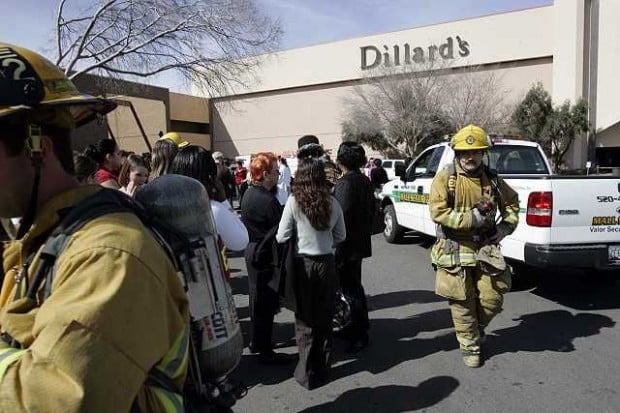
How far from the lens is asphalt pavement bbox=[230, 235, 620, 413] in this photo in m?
3.70

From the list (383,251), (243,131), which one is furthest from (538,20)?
(383,251)

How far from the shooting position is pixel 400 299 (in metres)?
6.35

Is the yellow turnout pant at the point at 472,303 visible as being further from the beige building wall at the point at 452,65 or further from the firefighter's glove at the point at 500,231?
the beige building wall at the point at 452,65

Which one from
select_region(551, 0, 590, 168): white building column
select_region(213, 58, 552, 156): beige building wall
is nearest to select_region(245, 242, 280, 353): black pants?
select_region(551, 0, 590, 168): white building column

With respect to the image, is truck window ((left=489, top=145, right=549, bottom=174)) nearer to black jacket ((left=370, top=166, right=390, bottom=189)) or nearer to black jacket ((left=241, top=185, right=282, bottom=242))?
black jacket ((left=241, top=185, right=282, bottom=242))

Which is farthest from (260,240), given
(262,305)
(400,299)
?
(400,299)

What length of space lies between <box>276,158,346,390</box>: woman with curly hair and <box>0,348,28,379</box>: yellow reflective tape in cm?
302

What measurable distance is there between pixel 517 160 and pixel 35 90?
783 cm

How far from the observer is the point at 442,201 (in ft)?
14.2

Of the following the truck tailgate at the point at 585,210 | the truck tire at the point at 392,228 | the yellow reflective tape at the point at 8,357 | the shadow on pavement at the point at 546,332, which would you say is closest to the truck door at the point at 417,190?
the truck tire at the point at 392,228

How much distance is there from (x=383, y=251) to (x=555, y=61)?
40.2 metres

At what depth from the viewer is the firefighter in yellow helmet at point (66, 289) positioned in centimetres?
→ 94

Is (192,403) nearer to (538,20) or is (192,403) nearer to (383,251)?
(383,251)

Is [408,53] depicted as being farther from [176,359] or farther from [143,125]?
[176,359]
